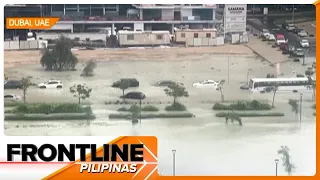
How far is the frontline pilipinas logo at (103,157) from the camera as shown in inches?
161

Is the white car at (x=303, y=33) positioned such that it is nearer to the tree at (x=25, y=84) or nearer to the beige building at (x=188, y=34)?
the beige building at (x=188, y=34)

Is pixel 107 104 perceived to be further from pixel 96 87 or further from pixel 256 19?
pixel 256 19

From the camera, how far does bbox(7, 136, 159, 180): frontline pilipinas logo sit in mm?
4086

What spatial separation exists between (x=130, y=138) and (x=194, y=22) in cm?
87

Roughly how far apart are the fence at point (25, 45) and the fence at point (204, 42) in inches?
37.6

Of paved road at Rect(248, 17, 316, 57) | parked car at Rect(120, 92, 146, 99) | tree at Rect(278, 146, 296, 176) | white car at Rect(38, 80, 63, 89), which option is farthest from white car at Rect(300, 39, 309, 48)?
white car at Rect(38, 80, 63, 89)

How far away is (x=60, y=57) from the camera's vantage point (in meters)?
4.13

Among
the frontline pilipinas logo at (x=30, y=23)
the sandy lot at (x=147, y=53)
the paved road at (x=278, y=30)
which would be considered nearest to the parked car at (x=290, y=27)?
the paved road at (x=278, y=30)

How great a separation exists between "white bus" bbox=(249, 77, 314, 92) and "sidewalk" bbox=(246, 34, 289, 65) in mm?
132

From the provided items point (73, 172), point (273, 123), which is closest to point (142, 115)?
point (73, 172)

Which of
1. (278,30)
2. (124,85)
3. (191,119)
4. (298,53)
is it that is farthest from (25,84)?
(298,53)

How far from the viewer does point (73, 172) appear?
411 centimetres

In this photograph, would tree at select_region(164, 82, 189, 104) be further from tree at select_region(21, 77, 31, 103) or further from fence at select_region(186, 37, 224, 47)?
tree at select_region(21, 77, 31, 103)

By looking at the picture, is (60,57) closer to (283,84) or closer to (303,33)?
(283,84)
